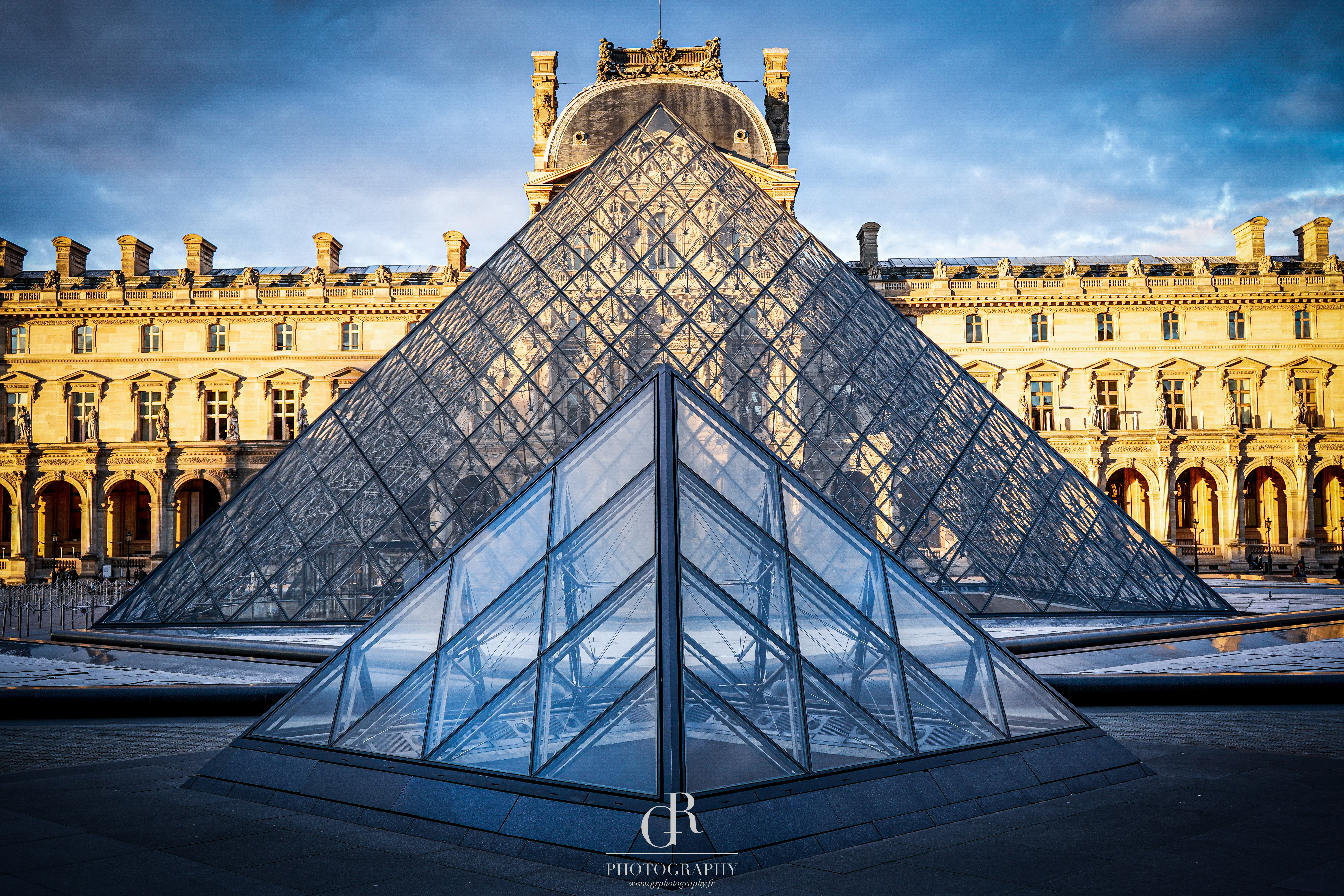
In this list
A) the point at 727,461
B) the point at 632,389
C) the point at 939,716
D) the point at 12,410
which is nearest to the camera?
the point at 939,716

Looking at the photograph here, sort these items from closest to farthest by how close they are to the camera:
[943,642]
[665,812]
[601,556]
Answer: [665,812] → [601,556] → [943,642]

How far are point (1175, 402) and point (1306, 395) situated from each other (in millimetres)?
5234

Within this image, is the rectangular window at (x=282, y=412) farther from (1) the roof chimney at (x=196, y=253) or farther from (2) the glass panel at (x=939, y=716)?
(2) the glass panel at (x=939, y=716)

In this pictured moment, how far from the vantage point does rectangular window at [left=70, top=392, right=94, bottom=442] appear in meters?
42.2

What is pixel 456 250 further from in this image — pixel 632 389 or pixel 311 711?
pixel 311 711

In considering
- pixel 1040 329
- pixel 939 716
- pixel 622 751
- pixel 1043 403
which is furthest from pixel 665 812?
pixel 1040 329

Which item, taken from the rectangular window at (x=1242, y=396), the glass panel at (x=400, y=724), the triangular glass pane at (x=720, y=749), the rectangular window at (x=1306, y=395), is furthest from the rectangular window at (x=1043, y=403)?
the triangular glass pane at (x=720, y=749)

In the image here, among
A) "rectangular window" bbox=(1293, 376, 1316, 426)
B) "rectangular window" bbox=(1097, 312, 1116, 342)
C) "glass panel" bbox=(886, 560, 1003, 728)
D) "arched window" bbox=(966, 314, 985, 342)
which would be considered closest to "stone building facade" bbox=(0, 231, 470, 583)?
"arched window" bbox=(966, 314, 985, 342)

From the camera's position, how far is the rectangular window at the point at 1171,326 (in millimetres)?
41969

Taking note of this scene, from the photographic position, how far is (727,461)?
575 cm

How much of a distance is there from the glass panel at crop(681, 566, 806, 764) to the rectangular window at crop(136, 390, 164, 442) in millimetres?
43505

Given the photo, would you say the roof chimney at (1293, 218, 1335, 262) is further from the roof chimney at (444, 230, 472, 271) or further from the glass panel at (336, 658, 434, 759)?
the glass panel at (336, 658, 434, 759)

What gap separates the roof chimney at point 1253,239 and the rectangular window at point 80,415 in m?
50.2

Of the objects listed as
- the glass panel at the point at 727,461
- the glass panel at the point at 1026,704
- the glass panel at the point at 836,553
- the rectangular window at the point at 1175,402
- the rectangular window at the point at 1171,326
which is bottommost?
the glass panel at the point at 1026,704
